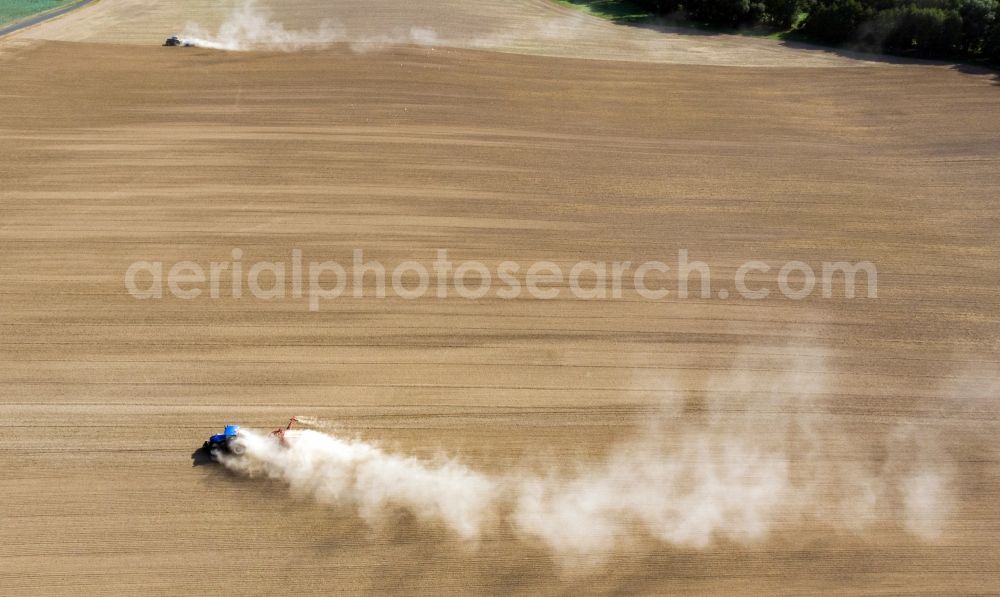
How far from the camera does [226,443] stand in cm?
1341

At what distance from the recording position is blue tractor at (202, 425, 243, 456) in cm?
1339

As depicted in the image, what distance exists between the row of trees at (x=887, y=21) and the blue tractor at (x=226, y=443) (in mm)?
34481

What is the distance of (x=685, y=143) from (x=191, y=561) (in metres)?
21.1

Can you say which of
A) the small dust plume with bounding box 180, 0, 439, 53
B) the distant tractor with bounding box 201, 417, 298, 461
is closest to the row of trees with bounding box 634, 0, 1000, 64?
the small dust plume with bounding box 180, 0, 439, 53

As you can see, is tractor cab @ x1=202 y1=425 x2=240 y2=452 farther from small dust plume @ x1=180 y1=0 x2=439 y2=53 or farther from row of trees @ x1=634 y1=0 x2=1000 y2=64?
row of trees @ x1=634 y1=0 x2=1000 y2=64

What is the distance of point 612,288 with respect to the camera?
725 inches

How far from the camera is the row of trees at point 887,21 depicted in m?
32.8

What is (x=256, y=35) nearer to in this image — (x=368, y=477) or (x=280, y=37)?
(x=280, y=37)

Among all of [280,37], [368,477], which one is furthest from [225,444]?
[280,37]

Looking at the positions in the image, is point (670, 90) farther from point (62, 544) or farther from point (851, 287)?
point (62, 544)

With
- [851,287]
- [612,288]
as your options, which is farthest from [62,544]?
[851,287]

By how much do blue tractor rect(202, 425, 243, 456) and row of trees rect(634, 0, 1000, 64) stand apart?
3448 centimetres

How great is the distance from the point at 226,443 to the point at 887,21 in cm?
3558

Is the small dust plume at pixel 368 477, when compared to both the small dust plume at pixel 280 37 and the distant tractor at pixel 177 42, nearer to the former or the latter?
the small dust plume at pixel 280 37
